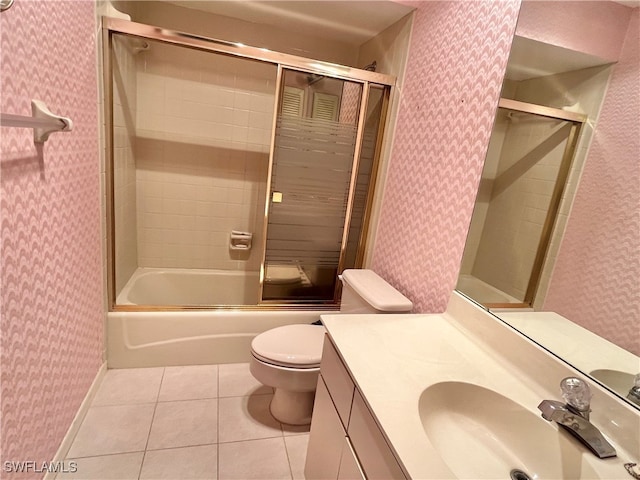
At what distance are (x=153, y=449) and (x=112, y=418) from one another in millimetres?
313

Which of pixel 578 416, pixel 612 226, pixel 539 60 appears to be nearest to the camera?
pixel 578 416

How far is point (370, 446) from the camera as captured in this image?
853 millimetres

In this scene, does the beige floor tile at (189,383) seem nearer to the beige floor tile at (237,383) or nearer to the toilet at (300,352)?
the beige floor tile at (237,383)

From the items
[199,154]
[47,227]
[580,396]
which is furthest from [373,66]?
[580,396]

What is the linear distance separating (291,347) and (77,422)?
1.03 m

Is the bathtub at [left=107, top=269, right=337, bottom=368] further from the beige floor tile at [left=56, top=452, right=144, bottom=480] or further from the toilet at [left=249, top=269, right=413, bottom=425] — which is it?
the beige floor tile at [left=56, top=452, right=144, bottom=480]

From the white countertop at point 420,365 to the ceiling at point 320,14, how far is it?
170 centimetres

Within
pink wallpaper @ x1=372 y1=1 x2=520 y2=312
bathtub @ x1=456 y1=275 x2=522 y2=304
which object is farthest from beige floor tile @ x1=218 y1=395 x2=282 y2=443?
bathtub @ x1=456 y1=275 x2=522 y2=304

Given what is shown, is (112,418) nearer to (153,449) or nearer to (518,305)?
(153,449)

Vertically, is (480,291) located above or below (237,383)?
above

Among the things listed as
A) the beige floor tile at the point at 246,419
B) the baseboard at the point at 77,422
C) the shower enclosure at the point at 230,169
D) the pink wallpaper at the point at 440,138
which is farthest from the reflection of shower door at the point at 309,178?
the baseboard at the point at 77,422

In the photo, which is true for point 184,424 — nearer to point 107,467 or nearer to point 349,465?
point 107,467

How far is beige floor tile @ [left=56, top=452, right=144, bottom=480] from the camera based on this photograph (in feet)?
4.46

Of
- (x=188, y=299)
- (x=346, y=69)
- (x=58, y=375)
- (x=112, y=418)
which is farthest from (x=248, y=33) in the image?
(x=112, y=418)
